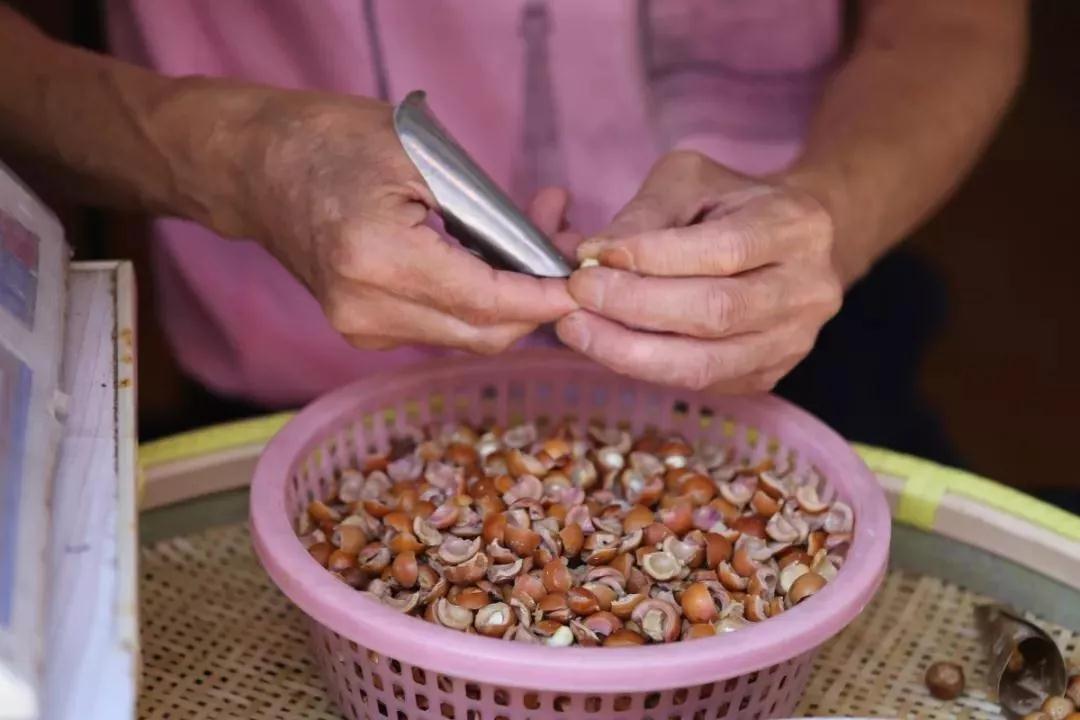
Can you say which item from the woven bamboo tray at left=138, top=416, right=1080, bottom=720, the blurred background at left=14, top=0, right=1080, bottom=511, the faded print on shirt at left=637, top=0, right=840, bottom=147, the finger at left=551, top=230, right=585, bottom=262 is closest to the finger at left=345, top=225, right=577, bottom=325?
the finger at left=551, top=230, right=585, bottom=262

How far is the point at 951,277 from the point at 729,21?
3.69ft

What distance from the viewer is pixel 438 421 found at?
0.84 metres

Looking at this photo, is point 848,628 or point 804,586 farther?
point 848,628

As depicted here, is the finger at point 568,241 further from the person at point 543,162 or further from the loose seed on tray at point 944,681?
the loose seed on tray at point 944,681

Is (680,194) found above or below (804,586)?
above

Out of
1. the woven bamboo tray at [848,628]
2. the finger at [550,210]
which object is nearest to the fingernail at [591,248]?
the finger at [550,210]

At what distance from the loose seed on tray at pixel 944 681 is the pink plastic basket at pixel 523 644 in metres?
0.09

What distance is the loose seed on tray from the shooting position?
0.71 meters

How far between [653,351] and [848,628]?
220 mm

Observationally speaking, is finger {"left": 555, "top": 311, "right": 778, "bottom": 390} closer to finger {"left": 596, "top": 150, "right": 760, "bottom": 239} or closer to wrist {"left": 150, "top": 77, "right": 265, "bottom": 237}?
finger {"left": 596, "top": 150, "right": 760, "bottom": 239}

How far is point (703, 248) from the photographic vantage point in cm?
67

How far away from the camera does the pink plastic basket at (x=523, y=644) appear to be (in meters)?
0.57

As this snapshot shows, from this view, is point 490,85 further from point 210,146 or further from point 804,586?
point 804,586

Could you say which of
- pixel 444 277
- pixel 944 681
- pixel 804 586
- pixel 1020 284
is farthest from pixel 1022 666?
pixel 1020 284
